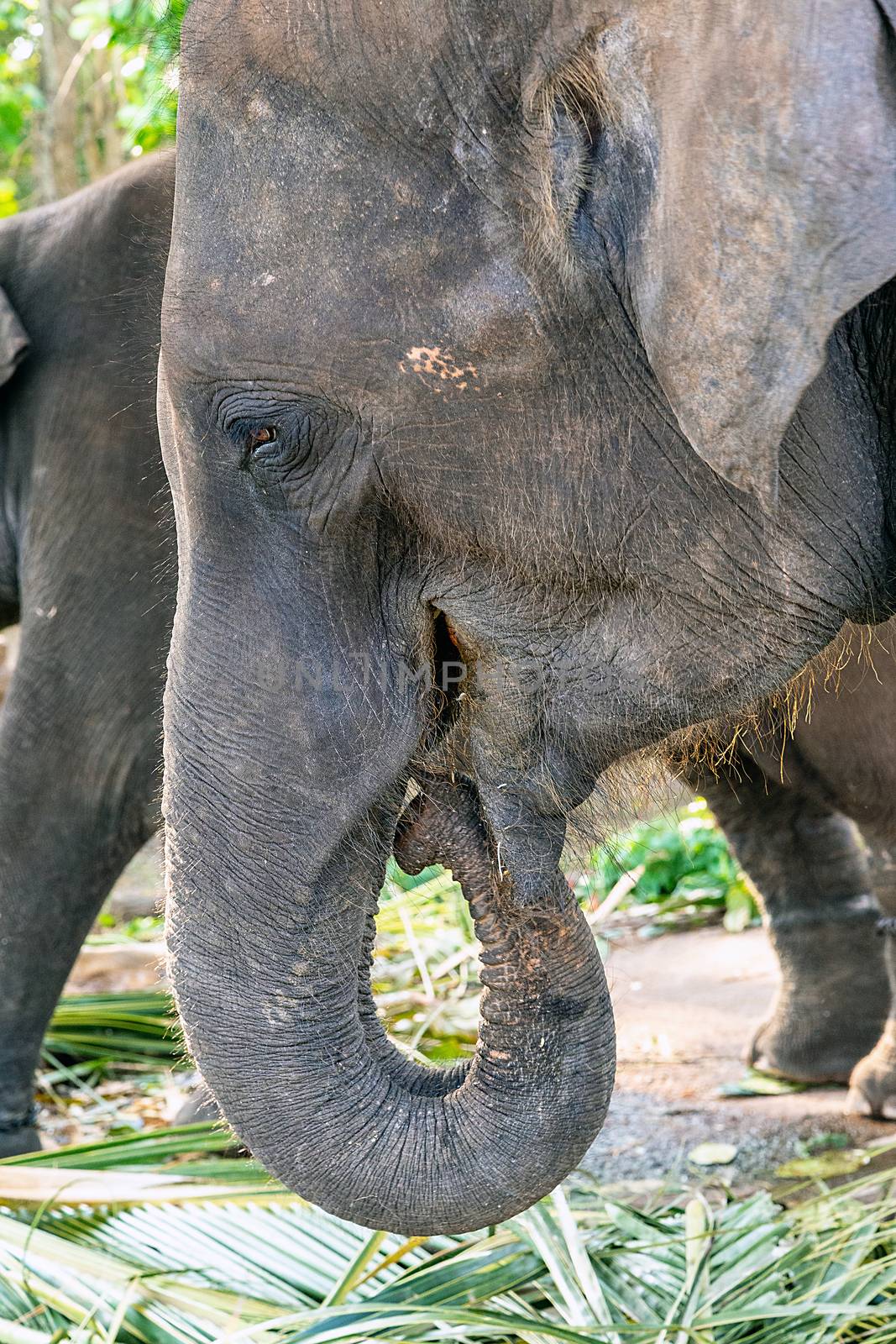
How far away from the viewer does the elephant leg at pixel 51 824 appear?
3633 mm

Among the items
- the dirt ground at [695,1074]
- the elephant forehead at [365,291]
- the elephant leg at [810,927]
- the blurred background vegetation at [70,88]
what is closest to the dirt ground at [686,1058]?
the dirt ground at [695,1074]

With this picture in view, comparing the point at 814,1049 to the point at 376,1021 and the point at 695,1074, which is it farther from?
the point at 376,1021

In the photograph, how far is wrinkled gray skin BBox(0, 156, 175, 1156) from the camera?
3641 millimetres

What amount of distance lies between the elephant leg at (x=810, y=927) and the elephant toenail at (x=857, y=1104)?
0.27 meters

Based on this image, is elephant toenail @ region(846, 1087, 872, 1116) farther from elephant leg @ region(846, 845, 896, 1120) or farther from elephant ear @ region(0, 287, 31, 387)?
elephant ear @ region(0, 287, 31, 387)

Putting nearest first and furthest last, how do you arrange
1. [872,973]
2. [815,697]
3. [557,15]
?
[557,15], [815,697], [872,973]

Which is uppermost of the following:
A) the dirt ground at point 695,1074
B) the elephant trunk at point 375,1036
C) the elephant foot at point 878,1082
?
the elephant trunk at point 375,1036

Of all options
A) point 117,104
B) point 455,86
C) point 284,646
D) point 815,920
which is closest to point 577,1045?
point 284,646

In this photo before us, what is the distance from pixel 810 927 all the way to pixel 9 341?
241 cm

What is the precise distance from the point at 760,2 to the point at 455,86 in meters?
0.36

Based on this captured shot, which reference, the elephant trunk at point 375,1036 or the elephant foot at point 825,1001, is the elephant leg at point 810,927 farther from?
the elephant trunk at point 375,1036

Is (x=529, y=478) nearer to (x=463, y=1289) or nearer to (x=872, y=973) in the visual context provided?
(x=463, y=1289)

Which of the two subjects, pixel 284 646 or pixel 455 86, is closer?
pixel 455 86

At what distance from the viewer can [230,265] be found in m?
1.67
